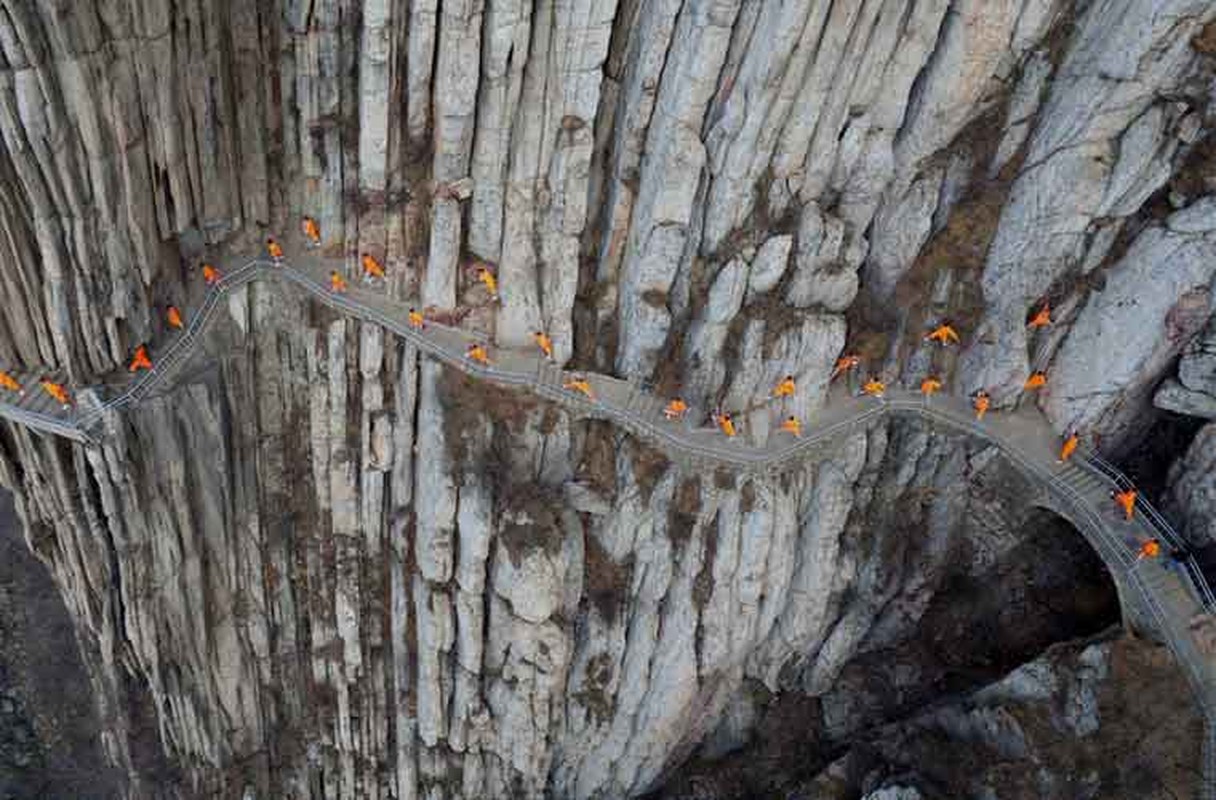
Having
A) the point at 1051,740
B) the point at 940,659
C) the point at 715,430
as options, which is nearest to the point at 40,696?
the point at 715,430

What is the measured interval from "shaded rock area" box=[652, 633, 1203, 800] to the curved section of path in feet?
8.37

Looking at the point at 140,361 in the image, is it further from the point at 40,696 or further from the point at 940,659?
the point at 940,659

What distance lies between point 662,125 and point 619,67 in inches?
109

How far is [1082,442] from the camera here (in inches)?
1231

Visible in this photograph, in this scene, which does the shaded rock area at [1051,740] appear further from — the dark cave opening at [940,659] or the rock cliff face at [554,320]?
the rock cliff face at [554,320]

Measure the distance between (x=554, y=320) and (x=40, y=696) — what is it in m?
33.5

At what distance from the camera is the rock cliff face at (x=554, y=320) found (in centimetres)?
2727

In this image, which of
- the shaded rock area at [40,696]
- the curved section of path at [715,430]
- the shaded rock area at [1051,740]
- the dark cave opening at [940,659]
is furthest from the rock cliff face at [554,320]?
the shaded rock area at [40,696]

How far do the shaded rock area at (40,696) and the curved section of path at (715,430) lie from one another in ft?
65.3

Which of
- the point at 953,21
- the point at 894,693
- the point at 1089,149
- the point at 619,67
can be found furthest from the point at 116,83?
the point at 894,693

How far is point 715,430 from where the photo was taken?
106ft

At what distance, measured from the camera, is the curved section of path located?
96.6ft

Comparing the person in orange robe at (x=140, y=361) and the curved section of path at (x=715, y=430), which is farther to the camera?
the person in orange robe at (x=140, y=361)

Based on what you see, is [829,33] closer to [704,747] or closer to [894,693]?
[894,693]
